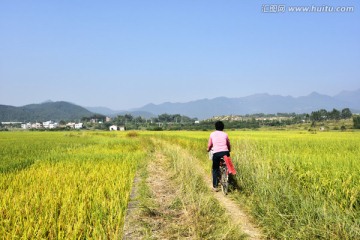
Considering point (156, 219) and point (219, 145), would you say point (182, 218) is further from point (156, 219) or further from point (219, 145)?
point (219, 145)

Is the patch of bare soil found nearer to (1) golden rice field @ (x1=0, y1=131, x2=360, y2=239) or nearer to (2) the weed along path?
(2) the weed along path

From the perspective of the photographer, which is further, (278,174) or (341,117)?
(341,117)

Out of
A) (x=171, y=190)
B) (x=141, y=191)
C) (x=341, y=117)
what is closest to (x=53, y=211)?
(x=141, y=191)

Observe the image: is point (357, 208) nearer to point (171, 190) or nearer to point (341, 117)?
point (171, 190)

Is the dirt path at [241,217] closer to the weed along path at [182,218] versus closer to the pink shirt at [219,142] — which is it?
the weed along path at [182,218]

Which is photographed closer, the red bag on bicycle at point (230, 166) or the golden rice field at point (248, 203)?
the golden rice field at point (248, 203)

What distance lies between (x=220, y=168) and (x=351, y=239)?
4980 mm

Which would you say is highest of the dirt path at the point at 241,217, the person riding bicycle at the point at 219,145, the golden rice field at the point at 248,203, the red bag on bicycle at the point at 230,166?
the person riding bicycle at the point at 219,145

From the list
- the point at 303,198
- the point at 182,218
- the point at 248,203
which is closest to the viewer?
the point at 182,218

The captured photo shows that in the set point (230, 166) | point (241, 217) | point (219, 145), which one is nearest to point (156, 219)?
point (241, 217)

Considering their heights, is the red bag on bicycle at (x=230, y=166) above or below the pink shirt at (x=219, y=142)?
below

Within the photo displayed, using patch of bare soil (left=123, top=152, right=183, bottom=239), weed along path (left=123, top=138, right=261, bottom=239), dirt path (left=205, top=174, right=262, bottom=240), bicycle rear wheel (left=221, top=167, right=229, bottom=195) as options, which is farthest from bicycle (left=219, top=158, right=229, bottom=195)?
patch of bare soil (left=123, top=152, right=183, bottom=239)

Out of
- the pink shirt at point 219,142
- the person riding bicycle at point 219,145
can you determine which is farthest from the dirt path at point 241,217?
the pink shirt at point 219,142

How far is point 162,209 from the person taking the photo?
6492 mm
